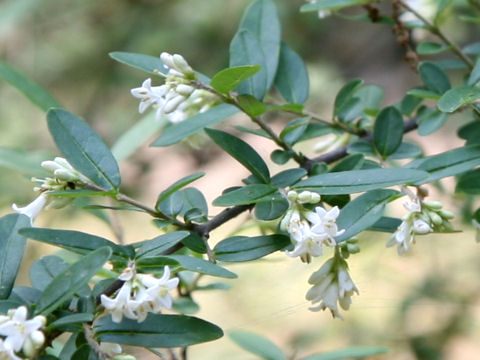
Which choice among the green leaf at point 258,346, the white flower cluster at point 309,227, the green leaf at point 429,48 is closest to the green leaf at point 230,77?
the white flower cluster at point 309,227

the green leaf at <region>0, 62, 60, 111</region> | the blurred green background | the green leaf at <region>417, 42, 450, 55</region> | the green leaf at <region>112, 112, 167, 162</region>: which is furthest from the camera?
the blurred green background

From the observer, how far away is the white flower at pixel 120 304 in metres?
0.57

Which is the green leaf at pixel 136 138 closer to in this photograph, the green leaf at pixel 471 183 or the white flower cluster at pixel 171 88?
the white flower cluster at pixel 171 88

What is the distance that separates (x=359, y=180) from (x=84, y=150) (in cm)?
29

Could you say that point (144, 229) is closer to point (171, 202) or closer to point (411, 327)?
point (411, 327)

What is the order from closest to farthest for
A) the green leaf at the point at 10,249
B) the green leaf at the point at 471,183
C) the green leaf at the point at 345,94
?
the green leaf at the point at 10,249
the green leaf at the point at 471,183
the green leaf at the point at 345,94

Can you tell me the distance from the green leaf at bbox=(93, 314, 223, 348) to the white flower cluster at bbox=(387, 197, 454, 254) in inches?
8.3

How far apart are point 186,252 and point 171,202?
6 cm

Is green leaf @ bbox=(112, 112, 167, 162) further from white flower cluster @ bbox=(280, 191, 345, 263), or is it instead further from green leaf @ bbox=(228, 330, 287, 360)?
white flower cluster @ bbox=(280, 191, 345, 263)

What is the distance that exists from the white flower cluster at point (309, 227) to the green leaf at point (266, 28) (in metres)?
0.26

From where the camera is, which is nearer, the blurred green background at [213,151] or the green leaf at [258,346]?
the green leaf at [258,346]

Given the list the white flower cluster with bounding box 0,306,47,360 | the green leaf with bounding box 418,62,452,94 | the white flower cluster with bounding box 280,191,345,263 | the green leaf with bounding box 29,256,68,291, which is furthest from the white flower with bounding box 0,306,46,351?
Answer: the green leaf with bounding box 418,62,452,94

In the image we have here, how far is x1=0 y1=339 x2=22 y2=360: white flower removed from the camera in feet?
1.74

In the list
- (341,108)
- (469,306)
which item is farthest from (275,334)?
(341,108)
